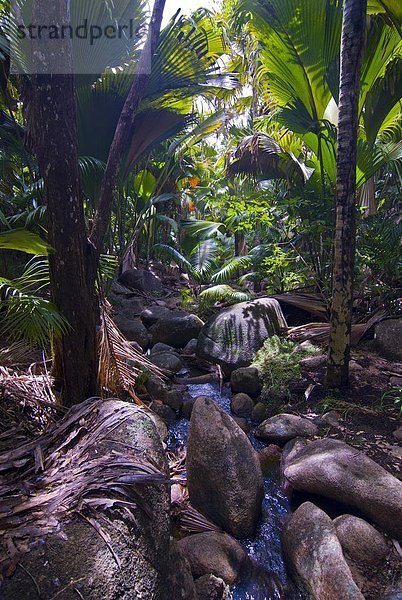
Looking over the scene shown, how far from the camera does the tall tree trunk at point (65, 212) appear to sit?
6.57 feet

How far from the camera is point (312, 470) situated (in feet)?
7.50

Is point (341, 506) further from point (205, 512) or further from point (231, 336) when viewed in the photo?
point (231, 336)

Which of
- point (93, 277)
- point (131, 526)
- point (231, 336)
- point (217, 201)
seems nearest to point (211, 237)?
point (217, 201)

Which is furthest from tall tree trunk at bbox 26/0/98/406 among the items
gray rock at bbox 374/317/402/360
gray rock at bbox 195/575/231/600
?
gray rock at bbox 374/317/402/360

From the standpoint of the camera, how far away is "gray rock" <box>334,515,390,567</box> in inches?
72.6

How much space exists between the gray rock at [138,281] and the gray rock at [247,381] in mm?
3712

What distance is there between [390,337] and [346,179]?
1783mm

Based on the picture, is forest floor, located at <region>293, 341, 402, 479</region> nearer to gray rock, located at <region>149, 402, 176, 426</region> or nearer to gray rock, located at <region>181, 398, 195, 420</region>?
gray rock, located at <region>181, 398, 195, 420</region>

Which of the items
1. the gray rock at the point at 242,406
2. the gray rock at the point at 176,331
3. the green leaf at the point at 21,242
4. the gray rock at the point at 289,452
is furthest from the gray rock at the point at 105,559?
the gray rock at the point at 176,331

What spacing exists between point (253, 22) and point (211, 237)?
4.52m

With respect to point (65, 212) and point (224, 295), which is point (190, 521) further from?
point (224, 295)

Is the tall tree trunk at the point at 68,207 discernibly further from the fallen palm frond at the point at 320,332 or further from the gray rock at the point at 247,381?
the fallen palm frond at the point at 320,332

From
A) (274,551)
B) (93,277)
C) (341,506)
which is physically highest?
(93,277)

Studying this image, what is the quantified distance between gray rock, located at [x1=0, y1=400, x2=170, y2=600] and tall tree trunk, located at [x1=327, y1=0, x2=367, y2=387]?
2137mm
